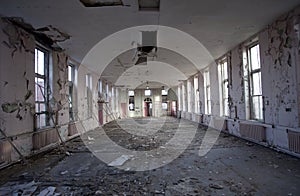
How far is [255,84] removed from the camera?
6.33 meters

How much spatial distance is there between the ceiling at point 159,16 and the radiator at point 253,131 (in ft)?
8.56

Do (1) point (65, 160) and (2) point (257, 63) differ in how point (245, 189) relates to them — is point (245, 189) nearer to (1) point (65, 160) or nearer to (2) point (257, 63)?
(1) point (65, 160)

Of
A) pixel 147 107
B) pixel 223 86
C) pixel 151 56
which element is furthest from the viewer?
pixel 147 107

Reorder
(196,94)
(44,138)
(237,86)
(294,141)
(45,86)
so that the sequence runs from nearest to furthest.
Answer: (294,141) → (44,138) → (45,86) → (237,86) → (196,94)

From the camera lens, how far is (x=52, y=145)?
6012 millimetres

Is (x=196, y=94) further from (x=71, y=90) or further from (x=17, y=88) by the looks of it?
(x=17, y=88)

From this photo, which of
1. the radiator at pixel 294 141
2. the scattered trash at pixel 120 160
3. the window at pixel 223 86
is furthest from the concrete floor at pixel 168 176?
the window at pixel 223 86

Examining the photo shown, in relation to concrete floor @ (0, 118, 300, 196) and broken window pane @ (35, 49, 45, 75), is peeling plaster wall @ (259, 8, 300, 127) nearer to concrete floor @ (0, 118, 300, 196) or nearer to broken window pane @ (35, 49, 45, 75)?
concrete floor @ (0, 118, 300, 196)

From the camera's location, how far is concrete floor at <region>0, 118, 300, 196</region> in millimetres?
2820

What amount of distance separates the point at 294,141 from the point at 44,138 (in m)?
5.84

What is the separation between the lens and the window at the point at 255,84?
6.11 m

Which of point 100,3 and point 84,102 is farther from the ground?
point 100,3

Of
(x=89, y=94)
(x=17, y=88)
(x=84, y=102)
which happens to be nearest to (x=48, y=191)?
(x=17, y=88)

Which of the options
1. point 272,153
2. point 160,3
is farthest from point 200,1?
→ point 272,153
